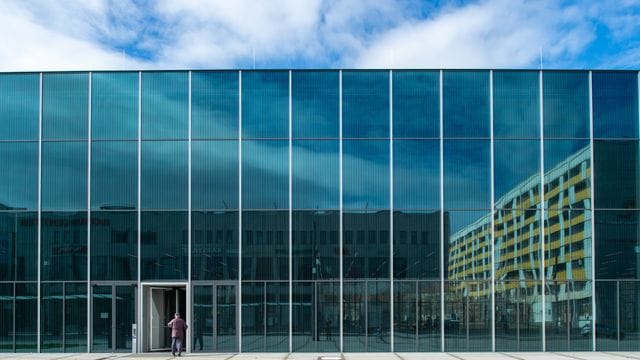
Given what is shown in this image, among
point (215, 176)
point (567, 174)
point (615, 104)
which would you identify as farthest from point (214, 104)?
point (615, 104)

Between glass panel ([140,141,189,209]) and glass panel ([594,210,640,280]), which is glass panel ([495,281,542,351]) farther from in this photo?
glass panel ([140,141,189,209])

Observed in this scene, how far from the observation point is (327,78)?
29.8 meters

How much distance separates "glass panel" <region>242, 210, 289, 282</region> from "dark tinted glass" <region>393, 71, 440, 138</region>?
5567 millimetres

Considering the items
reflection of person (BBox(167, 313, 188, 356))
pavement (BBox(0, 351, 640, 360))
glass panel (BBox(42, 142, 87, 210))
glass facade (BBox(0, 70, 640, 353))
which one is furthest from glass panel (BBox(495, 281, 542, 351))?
glass panel (BBox(42, 142, 87, 210))

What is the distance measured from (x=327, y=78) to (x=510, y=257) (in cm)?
972

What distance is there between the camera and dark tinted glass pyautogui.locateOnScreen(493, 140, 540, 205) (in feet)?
96.6

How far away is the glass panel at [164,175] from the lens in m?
29.5

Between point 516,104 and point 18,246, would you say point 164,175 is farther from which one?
point 516,104

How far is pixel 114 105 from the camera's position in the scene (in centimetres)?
2984

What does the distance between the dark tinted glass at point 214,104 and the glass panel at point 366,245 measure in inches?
224

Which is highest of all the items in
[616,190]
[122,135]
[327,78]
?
[327,78]

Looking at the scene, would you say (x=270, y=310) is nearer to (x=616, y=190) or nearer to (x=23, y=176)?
(x=23, y=176)

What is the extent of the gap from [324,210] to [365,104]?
4340mm

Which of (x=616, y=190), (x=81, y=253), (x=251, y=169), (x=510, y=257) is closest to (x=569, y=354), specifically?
(x=510, y=257)
